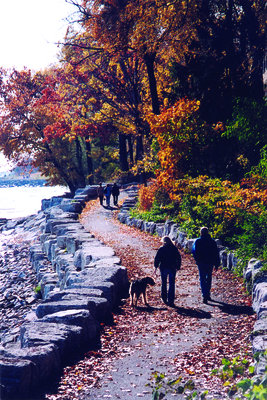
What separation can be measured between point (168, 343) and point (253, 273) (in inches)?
120

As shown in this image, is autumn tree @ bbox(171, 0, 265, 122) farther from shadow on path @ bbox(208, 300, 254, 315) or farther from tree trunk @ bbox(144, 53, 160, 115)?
shadow on path @ bbox(208, 300, 254, 315)

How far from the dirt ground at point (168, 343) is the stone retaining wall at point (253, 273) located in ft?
1.22

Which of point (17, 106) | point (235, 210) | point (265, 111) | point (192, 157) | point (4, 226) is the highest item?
point (17, 106)

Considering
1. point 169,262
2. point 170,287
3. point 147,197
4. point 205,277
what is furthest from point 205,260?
point 147,197

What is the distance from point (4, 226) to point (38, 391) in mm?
36128

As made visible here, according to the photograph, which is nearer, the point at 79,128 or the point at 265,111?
the point at 265,111

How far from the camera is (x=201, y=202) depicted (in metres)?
16.5

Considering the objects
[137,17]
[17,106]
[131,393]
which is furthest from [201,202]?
[17,106]

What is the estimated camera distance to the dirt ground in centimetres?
676

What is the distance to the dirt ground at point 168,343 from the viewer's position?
676 cm

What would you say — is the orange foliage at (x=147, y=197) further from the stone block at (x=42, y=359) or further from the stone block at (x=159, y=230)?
the stone block at (x=42, y=359)

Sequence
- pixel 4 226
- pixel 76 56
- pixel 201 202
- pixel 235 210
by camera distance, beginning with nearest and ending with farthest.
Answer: pixel 235 210
pixel 201 202
pixel 76 56
pixel 4 226

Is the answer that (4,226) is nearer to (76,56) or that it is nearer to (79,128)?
(79,128)

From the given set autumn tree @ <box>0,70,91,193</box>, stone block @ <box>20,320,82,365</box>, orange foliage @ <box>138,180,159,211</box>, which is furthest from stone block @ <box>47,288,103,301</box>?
autumn tree @ <box>0,70,91,193</box>
